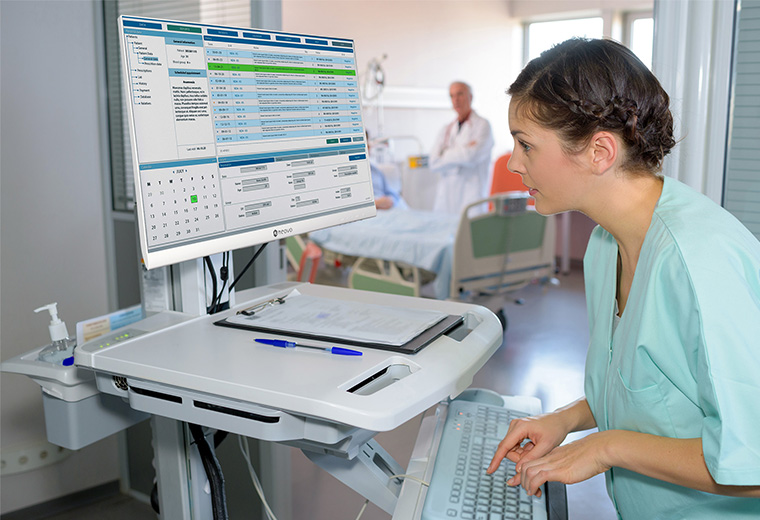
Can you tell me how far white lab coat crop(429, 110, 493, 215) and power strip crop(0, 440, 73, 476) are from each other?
360cm

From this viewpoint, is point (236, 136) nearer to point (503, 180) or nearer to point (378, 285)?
point (378, 285)

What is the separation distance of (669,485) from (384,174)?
4.57 m

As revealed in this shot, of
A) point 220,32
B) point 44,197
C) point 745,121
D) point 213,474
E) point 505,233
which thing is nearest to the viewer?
point 220,32

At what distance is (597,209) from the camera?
3.19 ft

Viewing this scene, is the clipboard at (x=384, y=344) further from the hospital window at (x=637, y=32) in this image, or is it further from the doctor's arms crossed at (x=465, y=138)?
the hospital window at (x=637, y=32)

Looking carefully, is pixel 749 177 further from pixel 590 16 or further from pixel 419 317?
pixel 590 16

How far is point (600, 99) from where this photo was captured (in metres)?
0.89

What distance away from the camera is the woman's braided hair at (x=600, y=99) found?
89cm

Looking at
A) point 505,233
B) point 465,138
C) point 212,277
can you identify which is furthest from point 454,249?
point 212,277

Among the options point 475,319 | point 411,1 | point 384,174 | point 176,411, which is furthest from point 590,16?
point 176,411

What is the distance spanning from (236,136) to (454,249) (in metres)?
2.50

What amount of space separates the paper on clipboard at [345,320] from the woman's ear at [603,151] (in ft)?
1.22

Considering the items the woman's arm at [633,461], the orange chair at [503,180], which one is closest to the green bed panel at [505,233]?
the orange chair at [503,180]

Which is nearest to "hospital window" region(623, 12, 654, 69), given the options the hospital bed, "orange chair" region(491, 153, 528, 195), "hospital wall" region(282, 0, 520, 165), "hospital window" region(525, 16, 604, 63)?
"hospital window" region(525, 16, 604, 63)
